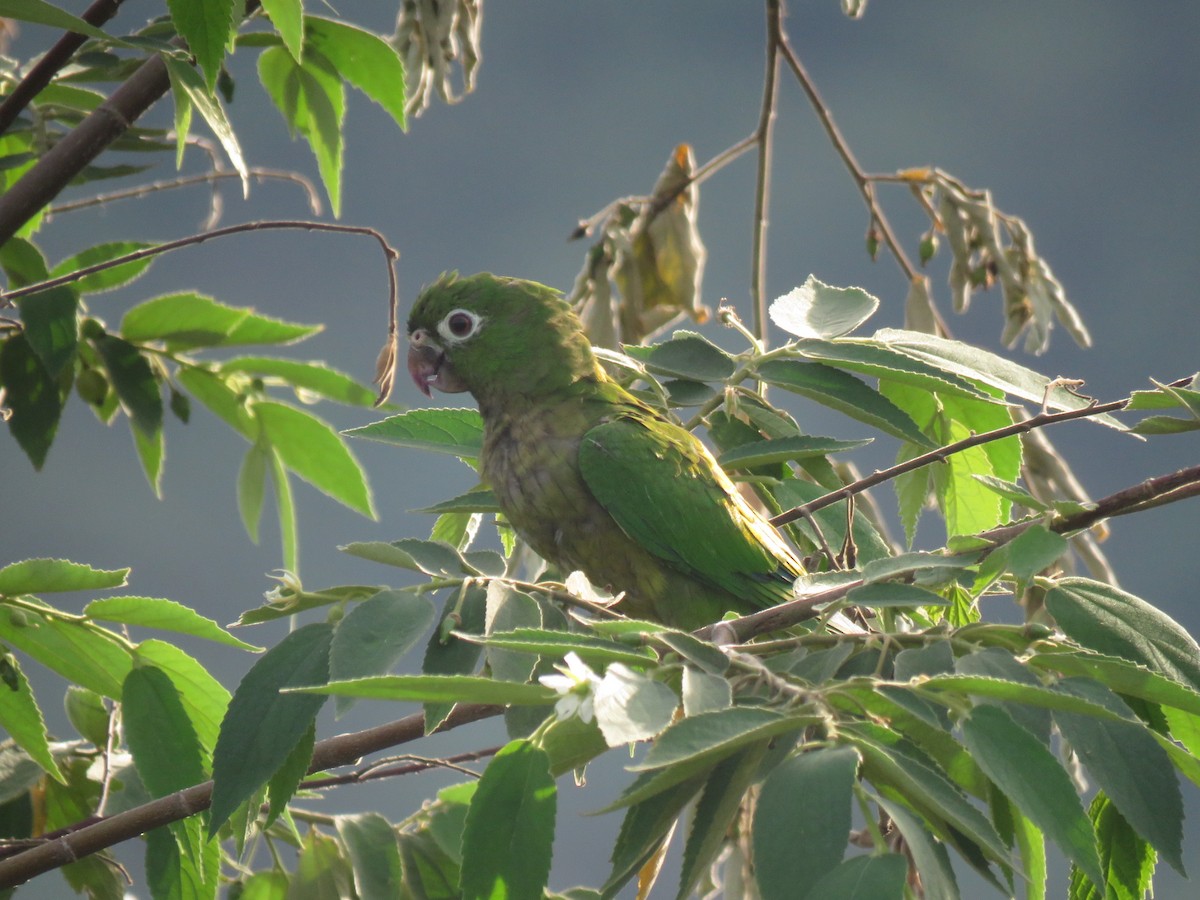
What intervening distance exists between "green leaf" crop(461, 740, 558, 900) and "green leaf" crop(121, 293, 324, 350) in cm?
115

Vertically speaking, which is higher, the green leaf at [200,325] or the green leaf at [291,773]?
the green leaf at [200,325]

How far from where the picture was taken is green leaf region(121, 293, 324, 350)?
1.83 meters

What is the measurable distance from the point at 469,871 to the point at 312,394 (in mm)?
1256

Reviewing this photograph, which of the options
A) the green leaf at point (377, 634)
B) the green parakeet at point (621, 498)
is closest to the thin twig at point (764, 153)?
the green parakeet at point (621, 498)

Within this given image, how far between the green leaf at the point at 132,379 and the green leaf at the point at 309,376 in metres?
0.12

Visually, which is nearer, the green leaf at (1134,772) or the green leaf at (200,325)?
the green leaf at (1134,772)

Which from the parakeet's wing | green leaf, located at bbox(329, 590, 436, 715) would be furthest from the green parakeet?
green leaf, located at bbox(329, 590, 436, 715)

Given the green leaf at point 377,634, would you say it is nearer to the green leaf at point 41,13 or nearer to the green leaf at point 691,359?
the green leaf at point 691,359

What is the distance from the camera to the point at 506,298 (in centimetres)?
226

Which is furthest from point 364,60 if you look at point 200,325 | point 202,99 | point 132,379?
point 132,379

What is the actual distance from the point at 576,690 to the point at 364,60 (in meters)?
1.16

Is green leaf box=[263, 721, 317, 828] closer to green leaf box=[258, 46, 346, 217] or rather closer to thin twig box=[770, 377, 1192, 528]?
thin twig box=[770, 377, 1192, 528]

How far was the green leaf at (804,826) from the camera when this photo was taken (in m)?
0.75

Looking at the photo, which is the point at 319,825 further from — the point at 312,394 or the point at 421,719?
the point at 312,394
